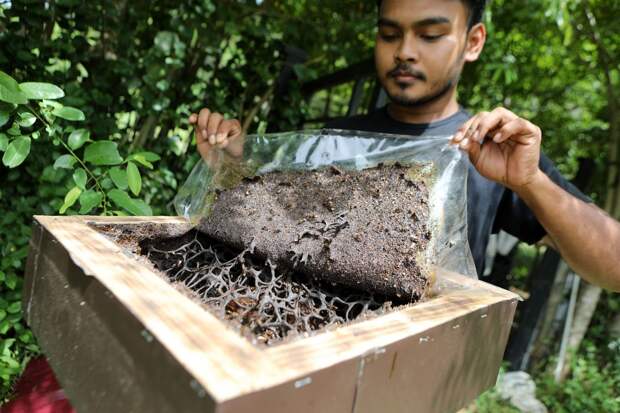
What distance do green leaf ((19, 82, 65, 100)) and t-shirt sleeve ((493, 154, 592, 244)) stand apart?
134cm

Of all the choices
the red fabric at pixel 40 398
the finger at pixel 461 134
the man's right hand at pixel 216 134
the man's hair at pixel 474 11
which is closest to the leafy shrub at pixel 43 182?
the man's right hand at pixel 216 134

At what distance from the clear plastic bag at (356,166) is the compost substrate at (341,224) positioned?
20 mm

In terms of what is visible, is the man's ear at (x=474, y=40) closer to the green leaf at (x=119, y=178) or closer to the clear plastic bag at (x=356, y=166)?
the clear plastic bag at (x=356, y=166)

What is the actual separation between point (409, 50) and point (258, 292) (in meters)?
0.97

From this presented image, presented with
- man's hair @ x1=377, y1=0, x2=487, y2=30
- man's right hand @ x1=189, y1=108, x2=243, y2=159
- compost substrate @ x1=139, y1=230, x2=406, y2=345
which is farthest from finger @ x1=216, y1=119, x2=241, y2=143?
man's hair @ x1=377, y1=0, x2=487, y2=30

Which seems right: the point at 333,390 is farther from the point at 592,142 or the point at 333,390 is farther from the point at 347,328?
the point at 592,142

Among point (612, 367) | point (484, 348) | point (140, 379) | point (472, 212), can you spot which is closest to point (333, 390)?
point (140, 379)

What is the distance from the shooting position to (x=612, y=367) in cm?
310

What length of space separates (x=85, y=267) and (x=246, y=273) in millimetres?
275

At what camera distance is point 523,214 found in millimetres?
1366

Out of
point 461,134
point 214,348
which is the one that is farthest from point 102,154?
point 461,134

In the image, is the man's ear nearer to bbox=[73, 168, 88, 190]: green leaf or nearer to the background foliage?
the background foliage

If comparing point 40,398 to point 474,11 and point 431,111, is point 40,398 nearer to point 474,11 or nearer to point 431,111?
point 431,111

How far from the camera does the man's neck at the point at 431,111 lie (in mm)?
1508
